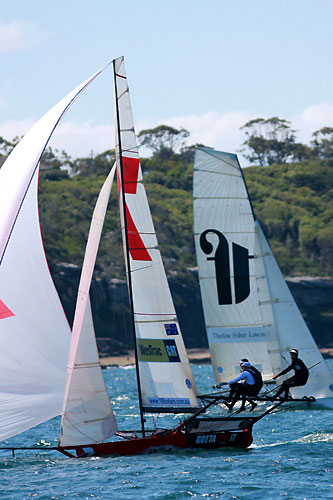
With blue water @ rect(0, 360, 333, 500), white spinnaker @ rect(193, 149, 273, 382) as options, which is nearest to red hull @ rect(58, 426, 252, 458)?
blue water @ rect(0, 360, 333, 500)

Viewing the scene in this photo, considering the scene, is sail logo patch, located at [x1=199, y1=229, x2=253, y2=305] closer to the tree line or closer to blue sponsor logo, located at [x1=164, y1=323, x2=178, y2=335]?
blue sponsor logo, located at [x1=164, y1=323, x2=178, y2=335]

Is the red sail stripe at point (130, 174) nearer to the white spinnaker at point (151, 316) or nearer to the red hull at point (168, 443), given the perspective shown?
the white spinnaker at point (151, 316)

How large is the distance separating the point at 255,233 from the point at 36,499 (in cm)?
1144

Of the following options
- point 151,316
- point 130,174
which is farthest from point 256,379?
point 130,174

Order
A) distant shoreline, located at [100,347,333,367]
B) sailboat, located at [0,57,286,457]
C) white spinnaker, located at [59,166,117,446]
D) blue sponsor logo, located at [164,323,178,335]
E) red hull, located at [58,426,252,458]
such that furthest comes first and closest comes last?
distant shoreline, located at [100,347,333,367], blue sponsor logo, located at [164,323,178,335], red hull, located at [58,426,252,458], white spinnaker, located at [59,166,117,446], sailboat, located at [0,57,286,457]

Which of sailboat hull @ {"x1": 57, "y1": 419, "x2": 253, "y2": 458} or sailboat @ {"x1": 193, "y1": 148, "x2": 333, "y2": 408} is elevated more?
sailboat @ {"x1": 193, "y1": 148, "x2": 333, "y2": 408}

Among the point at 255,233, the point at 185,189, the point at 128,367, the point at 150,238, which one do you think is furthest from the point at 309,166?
the point at 150,238

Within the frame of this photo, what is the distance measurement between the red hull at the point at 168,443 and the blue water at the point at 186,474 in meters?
0.14

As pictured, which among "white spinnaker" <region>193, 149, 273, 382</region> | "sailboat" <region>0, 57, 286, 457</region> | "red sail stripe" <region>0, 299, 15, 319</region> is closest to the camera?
"sailboat" <region>0, 57, 286, 457</region>

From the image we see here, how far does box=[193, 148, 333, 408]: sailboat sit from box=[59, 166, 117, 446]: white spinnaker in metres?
6.76

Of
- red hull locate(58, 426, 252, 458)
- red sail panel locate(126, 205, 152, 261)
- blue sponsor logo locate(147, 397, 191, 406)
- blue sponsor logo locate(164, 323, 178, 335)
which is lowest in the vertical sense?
red hull locate(58, 426, 252, 458)

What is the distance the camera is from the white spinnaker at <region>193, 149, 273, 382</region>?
2208 centimetres

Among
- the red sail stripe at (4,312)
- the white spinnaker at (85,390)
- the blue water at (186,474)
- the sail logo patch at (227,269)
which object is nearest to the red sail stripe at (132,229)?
the white spinnaker at (85,390)

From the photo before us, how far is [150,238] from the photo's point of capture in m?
16.5
